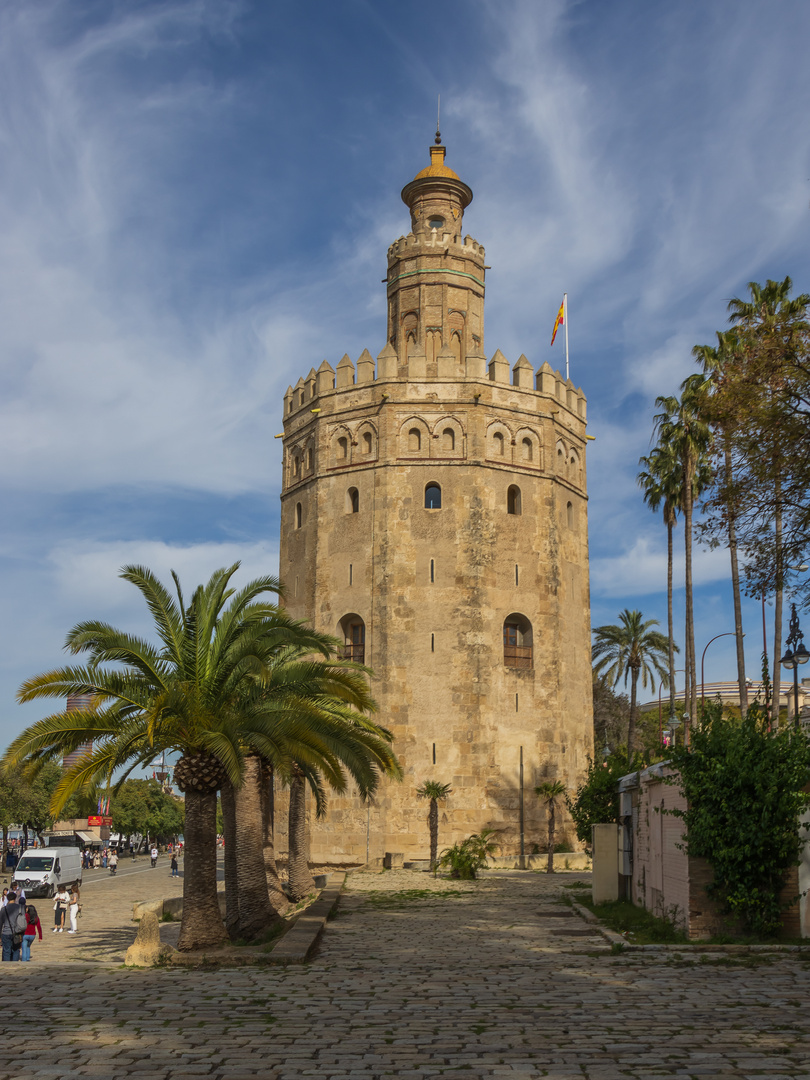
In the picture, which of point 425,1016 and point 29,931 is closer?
point 425,1016

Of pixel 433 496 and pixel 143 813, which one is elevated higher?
pixel 433 496

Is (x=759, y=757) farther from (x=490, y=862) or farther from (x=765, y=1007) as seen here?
(x=490, y=862)

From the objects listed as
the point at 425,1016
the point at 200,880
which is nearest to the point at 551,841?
the point at 200,880

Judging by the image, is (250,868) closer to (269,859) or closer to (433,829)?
(269,859)

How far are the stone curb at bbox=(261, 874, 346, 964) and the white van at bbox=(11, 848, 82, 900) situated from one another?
16049mm

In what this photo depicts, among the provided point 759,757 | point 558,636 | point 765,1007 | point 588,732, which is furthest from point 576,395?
point 765,1007

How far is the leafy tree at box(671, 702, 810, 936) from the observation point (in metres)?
13.4

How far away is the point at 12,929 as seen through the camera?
15.2 m

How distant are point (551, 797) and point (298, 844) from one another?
1095 centimetres

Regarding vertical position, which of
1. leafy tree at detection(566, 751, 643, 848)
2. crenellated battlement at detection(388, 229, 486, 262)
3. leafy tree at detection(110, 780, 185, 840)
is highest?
crenellated battlement at detection(388, 229, 486, 262)

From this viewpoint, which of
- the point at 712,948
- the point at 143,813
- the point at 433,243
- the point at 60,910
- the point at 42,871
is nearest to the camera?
the point at 712,948

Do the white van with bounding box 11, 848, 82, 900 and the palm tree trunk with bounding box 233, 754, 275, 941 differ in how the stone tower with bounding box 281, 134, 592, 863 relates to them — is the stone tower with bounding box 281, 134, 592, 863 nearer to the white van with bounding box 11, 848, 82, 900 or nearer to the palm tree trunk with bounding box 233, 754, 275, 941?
the white van with bounding box 11, 848, 82, 900

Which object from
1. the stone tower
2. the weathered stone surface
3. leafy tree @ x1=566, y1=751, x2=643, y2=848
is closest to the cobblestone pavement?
the weathered stone surface

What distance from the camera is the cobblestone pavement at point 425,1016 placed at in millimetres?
7211
